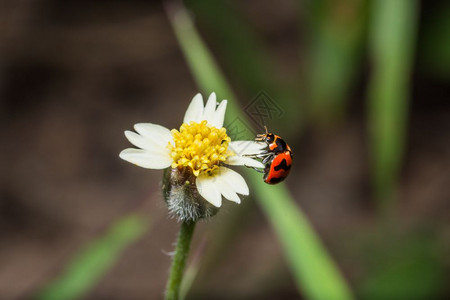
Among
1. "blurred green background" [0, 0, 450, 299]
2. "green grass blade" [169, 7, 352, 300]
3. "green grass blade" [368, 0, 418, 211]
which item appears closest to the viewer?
"green grass blade" [169, 7, 352, 300]

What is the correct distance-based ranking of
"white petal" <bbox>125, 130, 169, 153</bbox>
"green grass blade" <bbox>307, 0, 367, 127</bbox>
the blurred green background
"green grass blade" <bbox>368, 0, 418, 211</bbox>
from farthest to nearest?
→ "green grass blade" <bbox>307, 0, 367, 127</bbox> < the blurred green background < "green grass blade" <bbox>368, 0, 418, 211</bbox> < "white petal" <bbox>125, 130, 169, 153</bbox>

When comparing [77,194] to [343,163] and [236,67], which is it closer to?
[236,67]

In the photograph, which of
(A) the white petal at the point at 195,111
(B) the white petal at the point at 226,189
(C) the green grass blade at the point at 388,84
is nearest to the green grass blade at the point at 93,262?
(A) the white petal at the point at 195,111

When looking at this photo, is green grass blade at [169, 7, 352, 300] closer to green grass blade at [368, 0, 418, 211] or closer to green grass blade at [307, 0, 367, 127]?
green grass blade at [368, 0, 418, 211]

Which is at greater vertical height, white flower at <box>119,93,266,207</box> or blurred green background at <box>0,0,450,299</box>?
blurred green background at <box>0,0,450,299</box>

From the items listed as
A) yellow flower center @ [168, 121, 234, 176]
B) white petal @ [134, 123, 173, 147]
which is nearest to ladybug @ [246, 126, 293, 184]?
yellow flower center @ [168, 121, 234, 176]

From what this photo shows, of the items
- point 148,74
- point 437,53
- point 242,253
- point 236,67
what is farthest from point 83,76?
point 437,53

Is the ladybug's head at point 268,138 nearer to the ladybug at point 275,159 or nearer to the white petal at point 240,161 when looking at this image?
the ladybug at point 275,159
